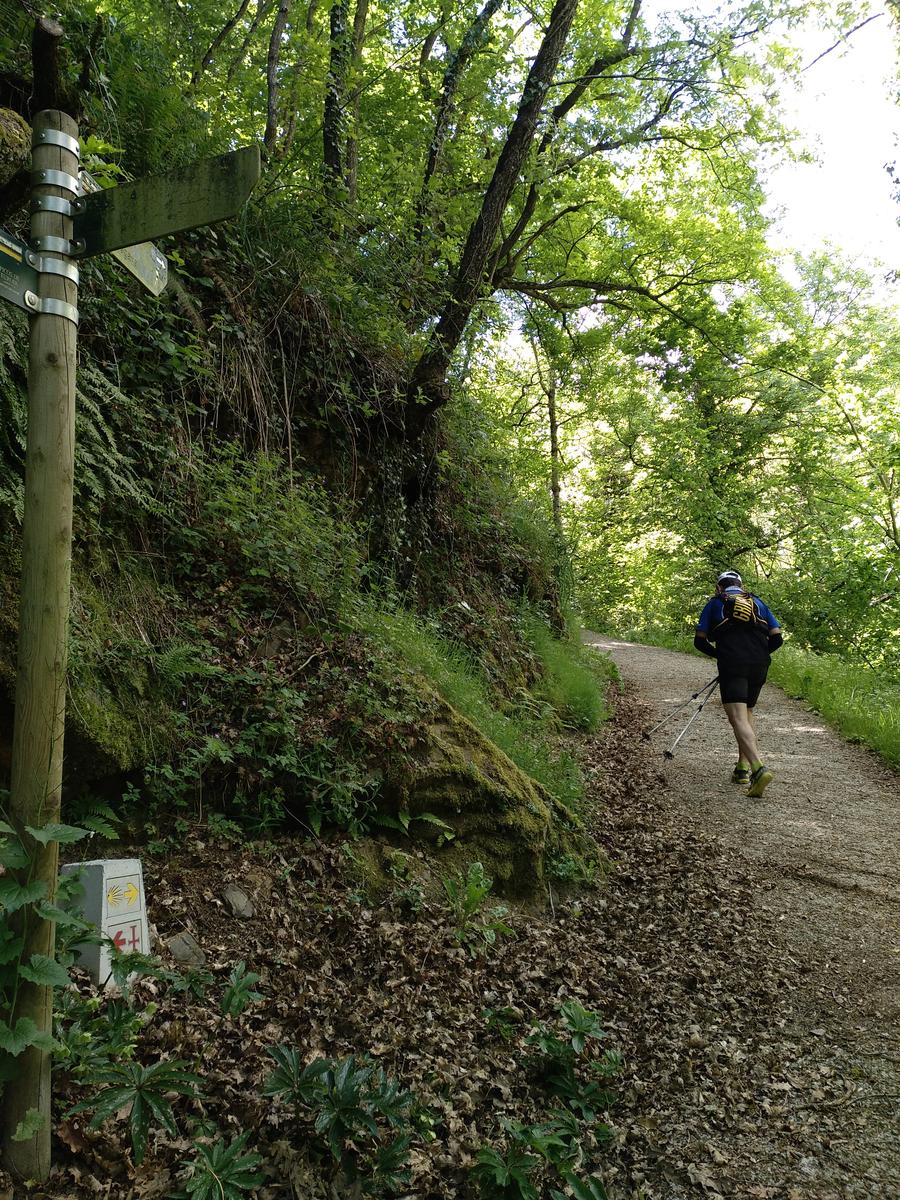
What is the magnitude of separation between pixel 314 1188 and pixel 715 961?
3.02 metres

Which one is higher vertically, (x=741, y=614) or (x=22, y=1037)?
(x=741, y=614)

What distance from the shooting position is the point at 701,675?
15133 millimetres

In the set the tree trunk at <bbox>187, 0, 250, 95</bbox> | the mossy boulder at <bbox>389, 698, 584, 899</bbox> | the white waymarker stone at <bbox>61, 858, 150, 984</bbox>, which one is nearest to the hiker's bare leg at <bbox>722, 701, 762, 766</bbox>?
the mossy boulder at <bbox>389, 698, 584, 899</bbox>

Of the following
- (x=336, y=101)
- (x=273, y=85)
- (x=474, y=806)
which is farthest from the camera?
(x=336, y=101)

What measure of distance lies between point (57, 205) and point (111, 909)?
2.61 metres

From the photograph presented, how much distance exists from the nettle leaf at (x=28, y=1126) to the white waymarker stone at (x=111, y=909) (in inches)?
26.6

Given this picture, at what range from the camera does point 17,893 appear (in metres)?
2.05

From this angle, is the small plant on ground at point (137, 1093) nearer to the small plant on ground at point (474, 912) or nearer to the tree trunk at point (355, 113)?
the small plant on ground at point (474, 912)

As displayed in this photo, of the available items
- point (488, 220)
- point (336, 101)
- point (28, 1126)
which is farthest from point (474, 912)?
point (336, 101)

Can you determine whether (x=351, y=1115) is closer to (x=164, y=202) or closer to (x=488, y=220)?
(x=164, y=202)

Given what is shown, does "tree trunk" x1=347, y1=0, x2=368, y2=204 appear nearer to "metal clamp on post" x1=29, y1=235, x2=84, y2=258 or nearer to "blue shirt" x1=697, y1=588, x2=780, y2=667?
"metal clamp on post" x1=29, y1=235, x2=84, y2=258

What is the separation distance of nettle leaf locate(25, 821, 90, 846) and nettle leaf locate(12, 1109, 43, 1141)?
80 cm

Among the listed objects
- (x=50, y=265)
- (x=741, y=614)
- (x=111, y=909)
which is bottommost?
(x=111, y=909)

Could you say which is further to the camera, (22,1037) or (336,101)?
(336,101)
